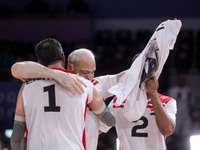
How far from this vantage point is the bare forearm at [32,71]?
8.73ft

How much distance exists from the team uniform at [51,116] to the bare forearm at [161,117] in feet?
2.18

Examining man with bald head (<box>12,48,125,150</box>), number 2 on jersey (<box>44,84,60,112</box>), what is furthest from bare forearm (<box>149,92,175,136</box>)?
number 2 on jersey (<box>44,84,60,112</box>)

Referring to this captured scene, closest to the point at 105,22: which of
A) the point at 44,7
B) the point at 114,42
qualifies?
the point at 114,42

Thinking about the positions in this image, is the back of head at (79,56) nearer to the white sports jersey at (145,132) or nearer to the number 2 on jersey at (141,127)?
the white sports jersey at (145,132)

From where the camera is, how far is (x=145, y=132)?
10.4ft

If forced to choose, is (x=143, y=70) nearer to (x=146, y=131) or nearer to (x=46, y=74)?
(x=146, y=131)

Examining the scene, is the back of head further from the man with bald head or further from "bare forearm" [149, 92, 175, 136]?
"bare forearm" [149, 92, 175, 136]

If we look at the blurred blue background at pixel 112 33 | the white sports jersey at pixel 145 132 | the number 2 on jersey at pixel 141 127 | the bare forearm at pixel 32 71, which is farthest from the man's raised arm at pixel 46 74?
the blurred blue background at pixel 112 33

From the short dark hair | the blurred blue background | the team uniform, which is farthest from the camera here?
the blurred blue background

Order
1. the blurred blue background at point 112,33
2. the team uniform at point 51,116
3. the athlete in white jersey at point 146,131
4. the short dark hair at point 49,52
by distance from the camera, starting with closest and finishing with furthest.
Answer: the team uniform at point 51,116
the short dark hair at point 49,52
the athlete in white jersey at point 146,131
the blurred blue background at point 112,33

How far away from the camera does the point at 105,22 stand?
11281mm

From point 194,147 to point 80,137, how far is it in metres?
1.57

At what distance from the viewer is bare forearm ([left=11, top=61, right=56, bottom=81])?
2662 millimetres

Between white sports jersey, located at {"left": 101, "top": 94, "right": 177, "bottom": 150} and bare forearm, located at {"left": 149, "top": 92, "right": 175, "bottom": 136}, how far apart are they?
0.12m
